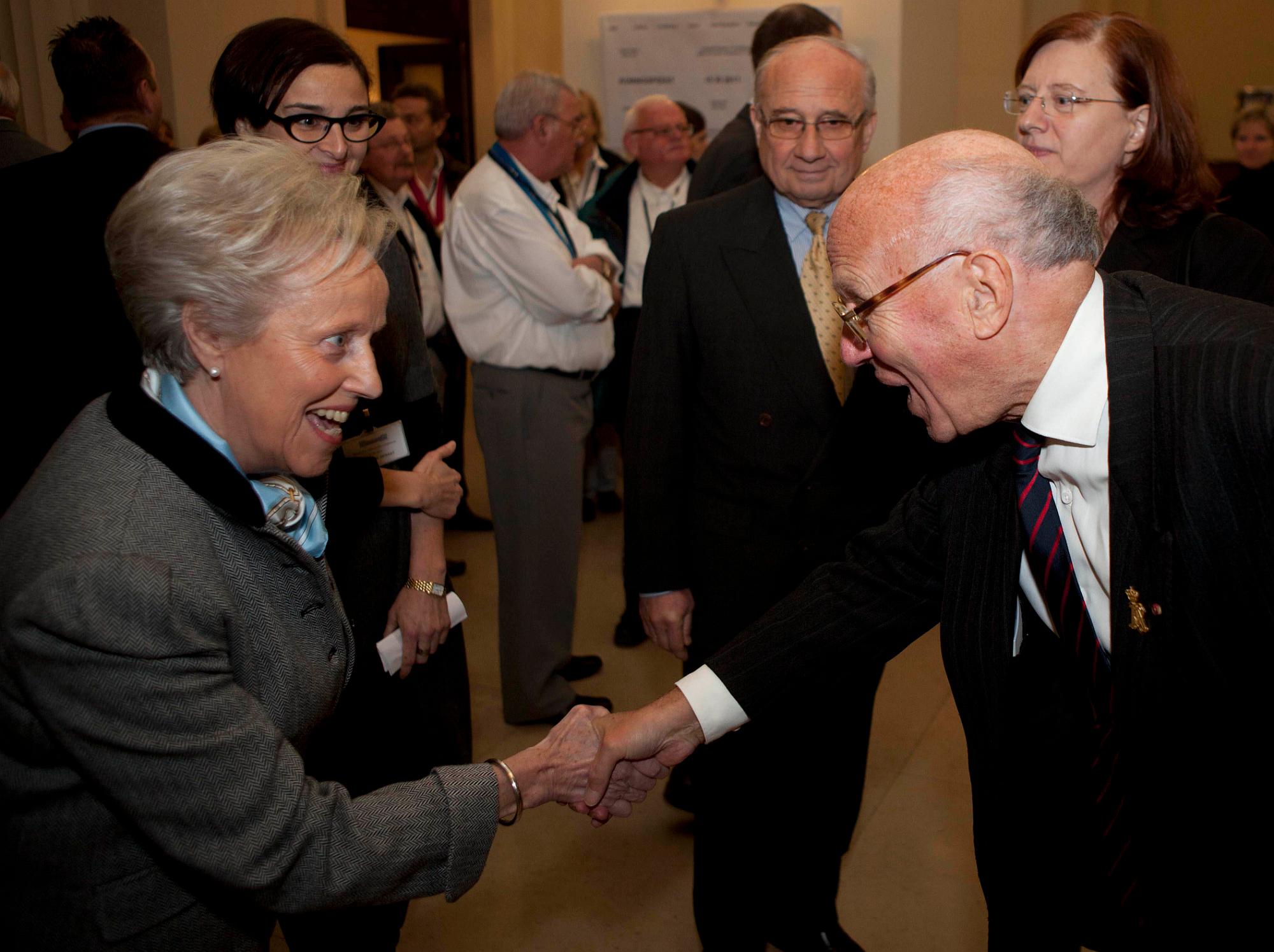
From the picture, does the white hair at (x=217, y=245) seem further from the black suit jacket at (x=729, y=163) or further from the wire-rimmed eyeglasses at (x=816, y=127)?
the black suit jacket at (x=729, y=163)

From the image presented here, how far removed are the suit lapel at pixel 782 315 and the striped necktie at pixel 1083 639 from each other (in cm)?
76

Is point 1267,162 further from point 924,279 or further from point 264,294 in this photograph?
point 264,294

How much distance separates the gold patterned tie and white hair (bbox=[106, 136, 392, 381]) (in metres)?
1.20

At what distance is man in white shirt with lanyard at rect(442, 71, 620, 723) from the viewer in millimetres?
3541

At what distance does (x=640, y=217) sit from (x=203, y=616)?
13.7ft

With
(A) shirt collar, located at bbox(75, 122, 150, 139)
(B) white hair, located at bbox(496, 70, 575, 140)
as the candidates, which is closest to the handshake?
(A) shirt collar, located at bbox(75, 122, 150, 139)

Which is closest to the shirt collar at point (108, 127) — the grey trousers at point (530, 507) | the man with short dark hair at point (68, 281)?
the man with short dark hair at point (68, 281)

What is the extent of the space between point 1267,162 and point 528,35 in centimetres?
550

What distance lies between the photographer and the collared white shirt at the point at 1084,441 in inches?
54.5

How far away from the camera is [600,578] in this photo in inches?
201

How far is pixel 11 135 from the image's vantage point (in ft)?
10.5

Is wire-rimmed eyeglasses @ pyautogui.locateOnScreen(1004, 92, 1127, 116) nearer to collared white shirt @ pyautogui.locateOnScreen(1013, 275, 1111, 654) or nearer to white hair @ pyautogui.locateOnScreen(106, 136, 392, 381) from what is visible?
collared white shirt @ pyautogui.locateOnScreen(1013, 275, 1111, 654)

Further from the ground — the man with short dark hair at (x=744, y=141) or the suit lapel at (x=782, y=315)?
the man with short dark hair at (x=744, y=141)

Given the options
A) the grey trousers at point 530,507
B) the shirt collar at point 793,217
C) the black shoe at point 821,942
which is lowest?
the black shoe at point 821,942
